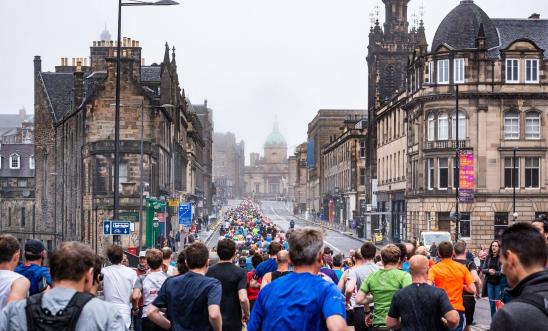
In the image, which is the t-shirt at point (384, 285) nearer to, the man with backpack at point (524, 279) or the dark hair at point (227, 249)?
the dark hair at point (227, 249)

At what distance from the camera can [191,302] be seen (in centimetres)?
869

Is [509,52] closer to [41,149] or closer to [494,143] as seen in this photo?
[494,143]

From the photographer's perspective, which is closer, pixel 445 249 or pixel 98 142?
pixel 445 249

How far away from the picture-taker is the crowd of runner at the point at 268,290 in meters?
5.23

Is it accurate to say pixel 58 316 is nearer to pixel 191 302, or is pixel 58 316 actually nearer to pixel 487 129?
pixel 191 302

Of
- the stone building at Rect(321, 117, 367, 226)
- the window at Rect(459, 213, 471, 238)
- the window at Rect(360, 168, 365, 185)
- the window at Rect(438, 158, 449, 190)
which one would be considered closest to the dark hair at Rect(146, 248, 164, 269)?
the window at Rect(459, 213, 471, 238)

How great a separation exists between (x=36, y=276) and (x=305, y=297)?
Result: 371 cm

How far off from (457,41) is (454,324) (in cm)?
5085

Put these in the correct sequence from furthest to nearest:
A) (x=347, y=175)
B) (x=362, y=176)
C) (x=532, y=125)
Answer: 1. (x=347, y=175)
2. (x=362, y=176)
3. (x=532, y=125)

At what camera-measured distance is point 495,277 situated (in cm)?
1692

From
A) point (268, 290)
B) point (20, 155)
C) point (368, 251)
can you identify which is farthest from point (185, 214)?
point (268, 290)

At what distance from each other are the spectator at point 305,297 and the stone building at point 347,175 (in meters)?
84.0

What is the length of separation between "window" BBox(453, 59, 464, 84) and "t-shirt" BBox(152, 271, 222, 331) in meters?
50.3

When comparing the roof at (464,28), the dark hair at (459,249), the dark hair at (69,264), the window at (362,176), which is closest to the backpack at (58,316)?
the dark hair at (69,264)
